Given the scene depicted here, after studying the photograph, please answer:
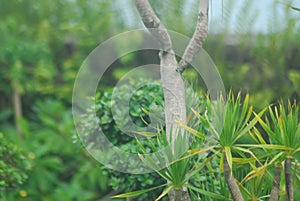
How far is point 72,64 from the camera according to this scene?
4.88 m

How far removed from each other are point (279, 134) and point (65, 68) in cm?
309

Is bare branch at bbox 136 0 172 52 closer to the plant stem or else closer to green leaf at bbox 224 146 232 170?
green leaf at bbox 224 146 232 170

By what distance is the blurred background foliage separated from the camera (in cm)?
418

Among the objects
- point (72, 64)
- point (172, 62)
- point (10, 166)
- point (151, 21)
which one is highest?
point (72, 64)

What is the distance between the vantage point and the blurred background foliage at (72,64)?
418 cm

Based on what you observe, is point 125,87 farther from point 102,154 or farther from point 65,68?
point 65,68

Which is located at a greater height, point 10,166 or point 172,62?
point 172,62

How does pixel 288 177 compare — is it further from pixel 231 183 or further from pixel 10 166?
pixel 10 166

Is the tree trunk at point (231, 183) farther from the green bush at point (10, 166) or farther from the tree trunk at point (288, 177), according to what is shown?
the green bush at point (10, 166)

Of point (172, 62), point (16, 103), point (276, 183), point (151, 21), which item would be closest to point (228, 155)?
point (276, 183)

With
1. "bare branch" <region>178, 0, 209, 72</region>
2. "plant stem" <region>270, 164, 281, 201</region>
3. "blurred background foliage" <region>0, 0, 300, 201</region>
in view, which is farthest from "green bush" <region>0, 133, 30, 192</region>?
"plant stem" <region>270, 164, 281, 201</region>

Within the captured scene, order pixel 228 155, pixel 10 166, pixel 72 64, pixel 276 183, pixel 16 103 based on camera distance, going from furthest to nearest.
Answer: pixel 72 64 → pixel 16 103 → pixel 10 166 → pixel 276 183 → pixel 228 155

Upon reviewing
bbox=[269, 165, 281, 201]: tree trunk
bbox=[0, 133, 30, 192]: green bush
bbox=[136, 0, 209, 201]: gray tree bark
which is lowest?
bbox=[269, 165, 281, 201]: tree trunk

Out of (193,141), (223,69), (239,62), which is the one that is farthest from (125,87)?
(239,62)
